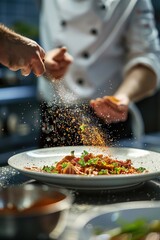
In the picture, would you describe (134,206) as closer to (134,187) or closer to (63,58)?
(134,187)

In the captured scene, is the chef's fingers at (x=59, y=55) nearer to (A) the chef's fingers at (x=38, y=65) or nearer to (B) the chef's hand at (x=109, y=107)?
(B) the chef's hand at (x=109, y=107)

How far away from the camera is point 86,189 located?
1.34 m

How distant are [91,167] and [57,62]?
72 centimetres

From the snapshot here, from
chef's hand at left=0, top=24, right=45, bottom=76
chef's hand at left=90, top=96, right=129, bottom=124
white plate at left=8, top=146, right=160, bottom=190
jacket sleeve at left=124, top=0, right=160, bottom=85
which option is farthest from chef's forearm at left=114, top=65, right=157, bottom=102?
chef's hand at left=0, top=24, right=45, bottom=76

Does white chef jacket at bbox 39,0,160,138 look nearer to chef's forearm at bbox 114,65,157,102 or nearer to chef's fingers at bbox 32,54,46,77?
chef's forearm at bbox 114,65,157,102

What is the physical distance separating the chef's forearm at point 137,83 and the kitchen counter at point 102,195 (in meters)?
1.02

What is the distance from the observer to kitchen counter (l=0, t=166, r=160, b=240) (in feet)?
4.09

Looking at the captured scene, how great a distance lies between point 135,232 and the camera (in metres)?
0.93

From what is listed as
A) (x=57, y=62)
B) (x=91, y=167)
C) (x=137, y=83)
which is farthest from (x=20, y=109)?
(x=91, y=167)

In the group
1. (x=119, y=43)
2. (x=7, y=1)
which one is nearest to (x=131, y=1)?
(x=119, y=43)

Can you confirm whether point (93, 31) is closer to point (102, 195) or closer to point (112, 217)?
point (102, 195)

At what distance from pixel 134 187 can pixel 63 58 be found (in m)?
0.80

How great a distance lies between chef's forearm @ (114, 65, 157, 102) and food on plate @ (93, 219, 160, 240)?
5.19 ft

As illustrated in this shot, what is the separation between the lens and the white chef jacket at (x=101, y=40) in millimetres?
2582
